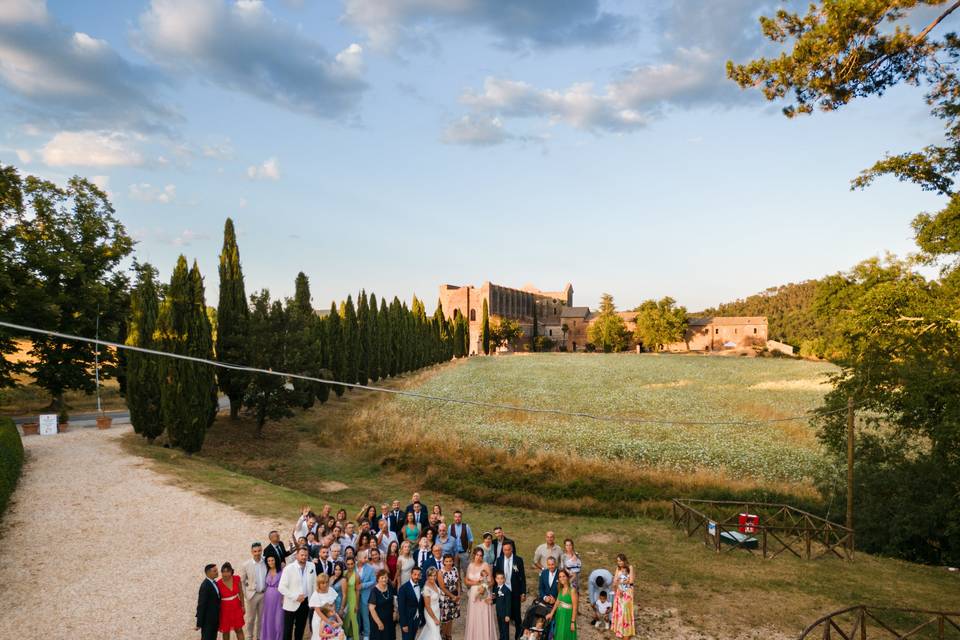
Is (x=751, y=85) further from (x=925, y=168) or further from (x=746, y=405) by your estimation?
(x=746, y=405)

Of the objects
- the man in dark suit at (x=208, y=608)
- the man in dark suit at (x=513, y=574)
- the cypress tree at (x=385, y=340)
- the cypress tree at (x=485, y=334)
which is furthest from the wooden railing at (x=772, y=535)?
the cypress tree at (x=485, y=334)

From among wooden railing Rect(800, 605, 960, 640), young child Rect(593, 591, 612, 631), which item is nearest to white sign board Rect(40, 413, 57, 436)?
young child Rect(593, 591, 612, 631)

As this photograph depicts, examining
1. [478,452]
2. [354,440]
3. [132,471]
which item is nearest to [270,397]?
[354,440]

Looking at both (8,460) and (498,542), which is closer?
(498,542)

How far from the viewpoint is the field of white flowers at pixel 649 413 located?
23.8 meters

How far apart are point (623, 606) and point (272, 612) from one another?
5.69m

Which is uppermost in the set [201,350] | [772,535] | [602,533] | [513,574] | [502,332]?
[502,332]

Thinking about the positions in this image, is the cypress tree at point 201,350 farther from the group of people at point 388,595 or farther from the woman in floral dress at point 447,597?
the woman in floral dress at point 447,597

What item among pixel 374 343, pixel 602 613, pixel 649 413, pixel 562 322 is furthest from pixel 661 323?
pixel 602 613

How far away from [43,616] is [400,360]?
49.8 metres

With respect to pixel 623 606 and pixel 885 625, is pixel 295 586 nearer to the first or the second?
pixel 623 606

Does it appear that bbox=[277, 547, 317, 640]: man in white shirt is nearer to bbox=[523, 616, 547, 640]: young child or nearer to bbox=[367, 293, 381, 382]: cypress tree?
bbox=[523, 616, 547, 640]: young child

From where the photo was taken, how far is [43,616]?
9688 millimetres

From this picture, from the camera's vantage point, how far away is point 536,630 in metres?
8.34
